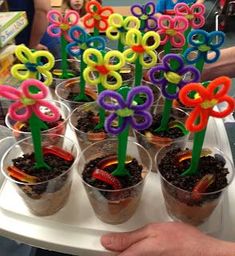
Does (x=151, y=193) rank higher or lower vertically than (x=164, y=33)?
lower

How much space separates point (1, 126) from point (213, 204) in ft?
1.43

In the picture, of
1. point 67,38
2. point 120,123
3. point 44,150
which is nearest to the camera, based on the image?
point 120,123

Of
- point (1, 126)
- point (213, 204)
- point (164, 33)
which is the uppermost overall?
point (164, 33)

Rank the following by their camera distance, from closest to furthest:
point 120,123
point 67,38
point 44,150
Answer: point 120,123 → point 44,150 → point 67,38

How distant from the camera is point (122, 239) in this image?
1.62ft

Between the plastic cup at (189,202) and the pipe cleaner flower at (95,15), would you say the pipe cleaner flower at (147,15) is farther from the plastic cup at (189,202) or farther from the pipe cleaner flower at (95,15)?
the plastic cup at (189,202)

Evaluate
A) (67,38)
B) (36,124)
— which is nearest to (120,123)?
(36,124)

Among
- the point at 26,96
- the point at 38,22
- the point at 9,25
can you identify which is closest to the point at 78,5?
the point at 38,22

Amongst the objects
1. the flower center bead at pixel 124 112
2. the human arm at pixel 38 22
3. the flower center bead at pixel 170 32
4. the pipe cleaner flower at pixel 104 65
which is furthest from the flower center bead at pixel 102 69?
the human arm at pixel 38 22

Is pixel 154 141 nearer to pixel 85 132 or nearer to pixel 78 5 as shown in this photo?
pixel 85 132

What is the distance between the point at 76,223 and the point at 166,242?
135 millimetres

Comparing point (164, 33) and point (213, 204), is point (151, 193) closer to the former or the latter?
point (213, 204)

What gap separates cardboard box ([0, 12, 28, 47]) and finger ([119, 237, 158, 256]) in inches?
22.6

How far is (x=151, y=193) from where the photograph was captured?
565 millimetres
